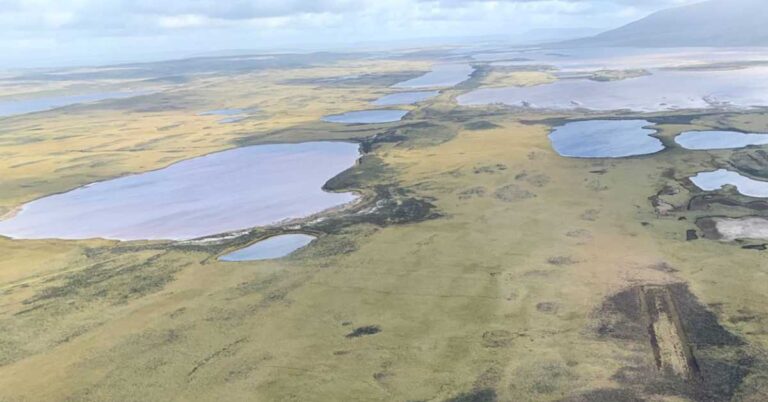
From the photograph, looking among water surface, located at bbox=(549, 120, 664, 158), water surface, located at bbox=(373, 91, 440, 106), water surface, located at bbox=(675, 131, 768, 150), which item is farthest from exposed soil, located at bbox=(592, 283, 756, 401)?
water surface, located at bbox=(373, 91, 440, 106)

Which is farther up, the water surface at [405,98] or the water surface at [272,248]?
the water surface at [405,98]

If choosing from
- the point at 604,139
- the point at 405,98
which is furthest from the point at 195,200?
the point at 405,98

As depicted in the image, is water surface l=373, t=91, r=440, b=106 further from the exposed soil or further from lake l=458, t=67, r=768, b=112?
the exposed soil

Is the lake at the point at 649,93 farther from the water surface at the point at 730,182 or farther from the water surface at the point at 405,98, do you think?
the water surface at the point at 730,182

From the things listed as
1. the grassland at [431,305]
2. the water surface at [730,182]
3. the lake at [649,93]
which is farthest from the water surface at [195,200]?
the lake at [649,93]

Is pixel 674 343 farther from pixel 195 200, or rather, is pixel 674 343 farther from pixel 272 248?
pixel 195 200
